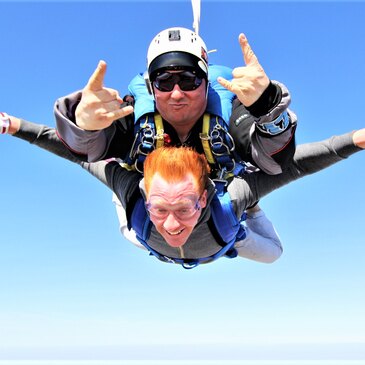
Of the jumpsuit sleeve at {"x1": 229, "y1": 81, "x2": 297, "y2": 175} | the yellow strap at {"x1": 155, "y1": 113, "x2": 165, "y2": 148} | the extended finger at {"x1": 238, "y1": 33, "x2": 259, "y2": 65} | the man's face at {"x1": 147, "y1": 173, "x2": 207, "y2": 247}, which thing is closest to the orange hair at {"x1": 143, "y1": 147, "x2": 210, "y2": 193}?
the man's face at {"x1": 147, "y1": 173, "x2": 207, "y2": 247}

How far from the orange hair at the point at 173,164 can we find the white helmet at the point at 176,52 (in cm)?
65

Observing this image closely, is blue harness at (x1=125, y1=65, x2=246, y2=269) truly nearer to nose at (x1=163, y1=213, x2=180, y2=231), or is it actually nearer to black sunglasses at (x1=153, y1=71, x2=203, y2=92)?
black sunglasses at (x1=153, y1=71, x2=203, y2=92)

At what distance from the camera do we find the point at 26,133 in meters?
5.25

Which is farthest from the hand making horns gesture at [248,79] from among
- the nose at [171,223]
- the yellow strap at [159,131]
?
the nose at [171,223]

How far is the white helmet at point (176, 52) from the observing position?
4.68 meters

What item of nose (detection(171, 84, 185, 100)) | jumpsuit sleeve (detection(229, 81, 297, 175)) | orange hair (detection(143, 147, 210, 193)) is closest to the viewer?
jumpsuit sleeve (detection(229, 81, 297, 175))

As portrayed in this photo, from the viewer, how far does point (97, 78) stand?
4.02 meters

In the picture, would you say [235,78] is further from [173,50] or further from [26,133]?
[26,133]

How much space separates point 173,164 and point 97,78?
2.75 feet

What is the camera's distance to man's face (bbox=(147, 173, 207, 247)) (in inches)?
176

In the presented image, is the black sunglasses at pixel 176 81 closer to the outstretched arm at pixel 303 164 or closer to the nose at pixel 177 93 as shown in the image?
the nose at pixel 177 93

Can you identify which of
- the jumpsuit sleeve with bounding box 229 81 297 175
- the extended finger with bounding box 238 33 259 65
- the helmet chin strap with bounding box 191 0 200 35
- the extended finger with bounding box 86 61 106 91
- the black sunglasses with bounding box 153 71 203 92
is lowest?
the jumpsuit sleeve with bounding box 229 81 297 175

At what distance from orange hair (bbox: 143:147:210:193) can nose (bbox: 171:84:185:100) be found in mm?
385

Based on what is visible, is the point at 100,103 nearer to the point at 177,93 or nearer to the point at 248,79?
the point at 177,93
